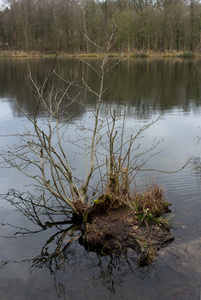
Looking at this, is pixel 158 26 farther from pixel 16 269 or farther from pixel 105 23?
pixel 16 269

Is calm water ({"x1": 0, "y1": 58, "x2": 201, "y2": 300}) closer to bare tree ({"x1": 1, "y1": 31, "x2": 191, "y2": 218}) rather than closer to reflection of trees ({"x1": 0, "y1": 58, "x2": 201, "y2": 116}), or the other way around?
bare tree ({"x1": 1, "y1": 31, "x2": 191, "y2": 218})

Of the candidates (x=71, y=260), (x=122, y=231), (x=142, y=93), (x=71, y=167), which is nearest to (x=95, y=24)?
(x=142, y=93)

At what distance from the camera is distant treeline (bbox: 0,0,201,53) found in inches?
2035

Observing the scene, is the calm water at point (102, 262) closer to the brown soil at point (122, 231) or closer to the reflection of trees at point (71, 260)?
the reflection of trees at point (71, 260)

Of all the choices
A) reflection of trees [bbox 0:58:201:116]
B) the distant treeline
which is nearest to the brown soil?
reflection of trees [bbox 0:58:201:116]

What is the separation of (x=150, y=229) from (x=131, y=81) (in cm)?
2233

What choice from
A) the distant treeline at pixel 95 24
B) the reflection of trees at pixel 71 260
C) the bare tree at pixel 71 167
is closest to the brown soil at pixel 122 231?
the reflection of trees at pixel 71 260

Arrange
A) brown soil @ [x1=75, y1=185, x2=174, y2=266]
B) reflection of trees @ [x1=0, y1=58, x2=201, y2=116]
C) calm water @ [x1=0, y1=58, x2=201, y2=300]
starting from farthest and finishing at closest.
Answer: reflection of trees @ [x1=0, y1=58, x2=201, y2=116]
brown soil @ [x1=75, y1=185, x2=174, y2=266]
calm water @ [x1=0, y1=58, x2=201, y2=300]

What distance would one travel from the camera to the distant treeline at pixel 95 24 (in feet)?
170

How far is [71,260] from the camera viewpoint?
4941 millimetres

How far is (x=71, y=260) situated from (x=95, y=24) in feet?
172

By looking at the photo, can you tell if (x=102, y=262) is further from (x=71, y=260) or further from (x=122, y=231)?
(x=122, y=231)

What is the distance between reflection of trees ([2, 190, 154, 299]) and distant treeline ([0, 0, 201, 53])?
Result: 153ft

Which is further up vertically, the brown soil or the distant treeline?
the distant treeline
